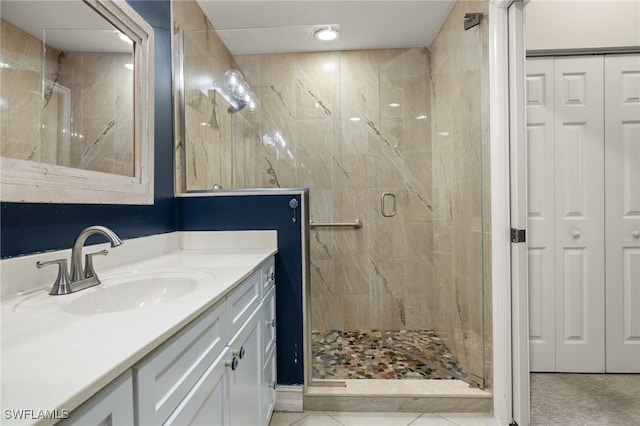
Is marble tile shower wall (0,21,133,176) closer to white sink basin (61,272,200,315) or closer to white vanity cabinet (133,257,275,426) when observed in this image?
white sink basin (61,272,200,315)

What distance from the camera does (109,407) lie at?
19.0 inches

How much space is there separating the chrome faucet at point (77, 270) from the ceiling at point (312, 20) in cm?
147

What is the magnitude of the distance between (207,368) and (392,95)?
2.52 metres

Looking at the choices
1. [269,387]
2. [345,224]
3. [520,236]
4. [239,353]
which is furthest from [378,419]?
[345,224]

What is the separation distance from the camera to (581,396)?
72.1 inches

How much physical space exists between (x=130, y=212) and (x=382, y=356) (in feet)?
6.04

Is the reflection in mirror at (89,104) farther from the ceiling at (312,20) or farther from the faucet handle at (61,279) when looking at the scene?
the ceiling at (312,20)

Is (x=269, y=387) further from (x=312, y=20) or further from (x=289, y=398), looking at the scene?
(x=312, y=20)

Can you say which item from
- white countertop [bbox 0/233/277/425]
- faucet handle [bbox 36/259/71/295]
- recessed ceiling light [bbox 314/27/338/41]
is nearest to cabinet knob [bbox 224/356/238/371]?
white countertop [bbox 0/233/277/425]

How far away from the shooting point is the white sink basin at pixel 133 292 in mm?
920

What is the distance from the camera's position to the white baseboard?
1762mm

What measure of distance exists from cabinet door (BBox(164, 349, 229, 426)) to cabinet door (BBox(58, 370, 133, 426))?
0.16 m

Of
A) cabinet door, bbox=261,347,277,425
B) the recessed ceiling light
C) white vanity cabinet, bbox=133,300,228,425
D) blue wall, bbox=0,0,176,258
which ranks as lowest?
cabinet door, bbox=261,347,277,425

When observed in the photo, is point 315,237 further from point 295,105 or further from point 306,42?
point 306,42
